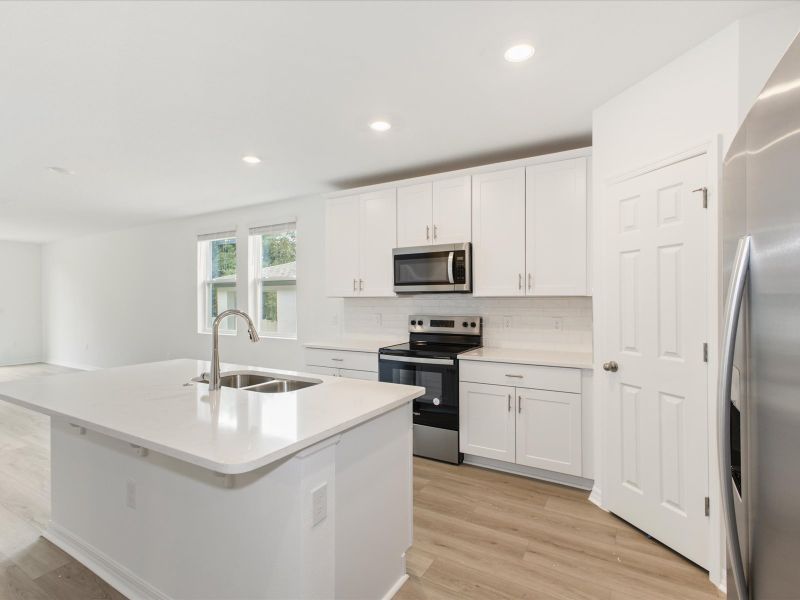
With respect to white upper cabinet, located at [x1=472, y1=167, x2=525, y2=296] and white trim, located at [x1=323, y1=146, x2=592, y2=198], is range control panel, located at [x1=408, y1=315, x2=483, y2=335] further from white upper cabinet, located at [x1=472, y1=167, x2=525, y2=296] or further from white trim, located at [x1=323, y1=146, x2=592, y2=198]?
white trim, located at [x1=323, y1=146, x2=592, y2=198]

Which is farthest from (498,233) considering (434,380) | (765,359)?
(765,359)

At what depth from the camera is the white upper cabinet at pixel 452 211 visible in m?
3.38

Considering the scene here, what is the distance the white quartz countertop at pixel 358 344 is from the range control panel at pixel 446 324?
245 millimetres

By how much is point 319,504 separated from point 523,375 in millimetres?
1930

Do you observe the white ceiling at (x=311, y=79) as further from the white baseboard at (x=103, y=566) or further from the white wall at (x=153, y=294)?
the white baseboard at (x=103, y=566)

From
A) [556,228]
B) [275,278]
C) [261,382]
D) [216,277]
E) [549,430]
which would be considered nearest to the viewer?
[261,382]

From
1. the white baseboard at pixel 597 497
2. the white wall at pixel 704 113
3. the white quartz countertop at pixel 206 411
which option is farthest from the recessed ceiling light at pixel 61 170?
the white baseboard at pixel 597 497

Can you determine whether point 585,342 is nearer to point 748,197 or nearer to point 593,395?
point 593,395

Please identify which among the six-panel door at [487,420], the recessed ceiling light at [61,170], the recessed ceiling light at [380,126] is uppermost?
the recessed ceiling light at [380,126]

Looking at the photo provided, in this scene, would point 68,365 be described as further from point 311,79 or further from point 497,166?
point 497,166

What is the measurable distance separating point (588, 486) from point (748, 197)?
2582 mm

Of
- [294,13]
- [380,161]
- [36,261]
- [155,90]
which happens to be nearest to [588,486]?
[380,161]

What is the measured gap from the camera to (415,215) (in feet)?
11.8

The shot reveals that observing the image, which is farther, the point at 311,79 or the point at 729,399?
the point at 311,79
